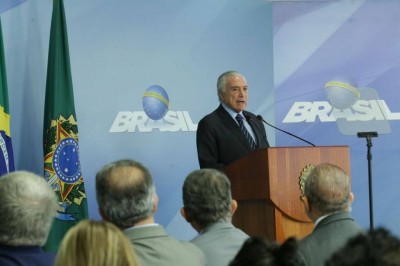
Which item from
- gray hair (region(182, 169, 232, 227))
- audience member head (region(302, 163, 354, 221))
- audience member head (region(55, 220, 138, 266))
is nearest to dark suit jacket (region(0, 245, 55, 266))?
audience member head (region(55, 220, 138, 266))

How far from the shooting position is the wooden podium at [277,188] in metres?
3.96

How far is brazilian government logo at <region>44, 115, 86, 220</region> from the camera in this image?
560 cm

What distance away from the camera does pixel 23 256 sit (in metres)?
2.32

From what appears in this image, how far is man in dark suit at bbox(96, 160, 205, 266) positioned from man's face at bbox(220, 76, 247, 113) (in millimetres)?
2470

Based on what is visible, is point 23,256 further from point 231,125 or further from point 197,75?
point 197,75

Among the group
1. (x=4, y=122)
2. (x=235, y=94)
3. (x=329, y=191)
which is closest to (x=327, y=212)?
(x=329, y=191)

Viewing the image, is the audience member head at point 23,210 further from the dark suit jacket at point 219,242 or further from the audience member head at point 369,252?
the audience member head at point 369,252

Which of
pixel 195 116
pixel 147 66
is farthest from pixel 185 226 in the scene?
pixel 147 66

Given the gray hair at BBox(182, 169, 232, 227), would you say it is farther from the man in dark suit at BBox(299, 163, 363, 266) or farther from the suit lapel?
the suit lapel

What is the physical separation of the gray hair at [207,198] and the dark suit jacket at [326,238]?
34cm

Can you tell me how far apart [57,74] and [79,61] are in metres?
0.41

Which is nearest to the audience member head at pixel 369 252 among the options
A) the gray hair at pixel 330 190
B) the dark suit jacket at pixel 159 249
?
the dark suit jacket at pixel 159 249

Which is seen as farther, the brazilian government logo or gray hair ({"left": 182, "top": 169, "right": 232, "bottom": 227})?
the brazilian government logo

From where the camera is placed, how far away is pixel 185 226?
251 inches
